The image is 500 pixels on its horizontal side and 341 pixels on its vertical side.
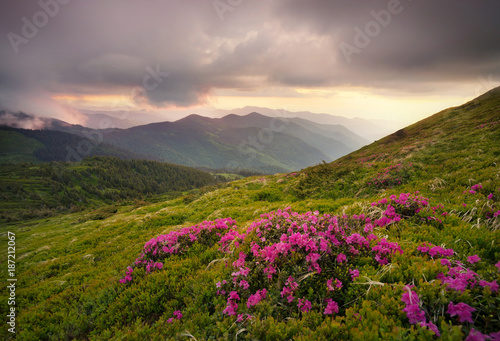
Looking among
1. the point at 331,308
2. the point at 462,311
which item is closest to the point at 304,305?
the point at 331,308

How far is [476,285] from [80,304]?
1001 cm

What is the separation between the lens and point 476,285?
10.5 feet

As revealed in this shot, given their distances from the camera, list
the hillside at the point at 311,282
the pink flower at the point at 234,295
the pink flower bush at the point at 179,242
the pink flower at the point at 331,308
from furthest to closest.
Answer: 1. the pink flower bush at the point at 179,242
2. the pink flower at the point at 234,295
3. the pink flower at the point at 331,308
4. the hillside at the point at 311,282

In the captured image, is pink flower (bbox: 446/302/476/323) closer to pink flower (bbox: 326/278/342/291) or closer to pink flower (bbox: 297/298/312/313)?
pink flower (bbox: 326/278/342/291)

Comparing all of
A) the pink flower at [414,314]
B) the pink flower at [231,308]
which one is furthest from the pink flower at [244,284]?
the pink flower at [414,314]

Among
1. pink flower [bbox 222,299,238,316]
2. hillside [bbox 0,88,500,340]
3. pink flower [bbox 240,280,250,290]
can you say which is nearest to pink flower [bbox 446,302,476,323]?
hillside [bbox 0,88,500,340]

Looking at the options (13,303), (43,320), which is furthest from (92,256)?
(43,320)

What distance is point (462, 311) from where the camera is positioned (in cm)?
271

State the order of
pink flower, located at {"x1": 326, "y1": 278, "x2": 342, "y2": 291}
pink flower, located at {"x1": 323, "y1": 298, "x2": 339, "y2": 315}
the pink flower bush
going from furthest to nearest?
1. the pink flower bush
2. pink flower, located at {"x1": 326, "y1": 278, "x2": 342, "y2": 291}
3. pink flower, located at {"x1": 323, "y1": 298, "x2": 339, "y2": 315}

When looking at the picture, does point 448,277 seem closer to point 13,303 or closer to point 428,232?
point 428,232

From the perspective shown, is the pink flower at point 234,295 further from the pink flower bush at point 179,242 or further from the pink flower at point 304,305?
the pink flower bush at point 179,242

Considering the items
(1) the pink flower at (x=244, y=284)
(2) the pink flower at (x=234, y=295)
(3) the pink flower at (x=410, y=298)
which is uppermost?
(3) the pink flower at (x=410, y=298)

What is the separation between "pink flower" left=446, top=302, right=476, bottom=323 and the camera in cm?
265

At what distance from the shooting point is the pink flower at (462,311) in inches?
104
